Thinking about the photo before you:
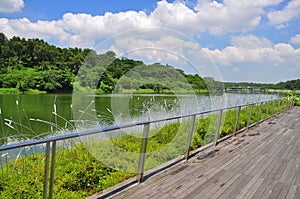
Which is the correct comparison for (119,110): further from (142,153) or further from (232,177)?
(232,177)

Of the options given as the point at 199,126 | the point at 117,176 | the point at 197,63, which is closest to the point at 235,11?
the point at 197,63

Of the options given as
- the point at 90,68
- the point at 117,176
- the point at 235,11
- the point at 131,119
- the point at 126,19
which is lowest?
the point at 117,176

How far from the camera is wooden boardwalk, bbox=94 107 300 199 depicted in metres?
2.44

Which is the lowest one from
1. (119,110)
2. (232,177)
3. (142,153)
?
(232,177)

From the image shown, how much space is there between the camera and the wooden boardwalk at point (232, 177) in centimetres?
244

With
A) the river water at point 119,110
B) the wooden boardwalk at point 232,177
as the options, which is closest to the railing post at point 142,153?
the wooden boardwalk at point 232,177

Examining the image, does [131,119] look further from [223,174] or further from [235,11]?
[235,11]

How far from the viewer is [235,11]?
741cm

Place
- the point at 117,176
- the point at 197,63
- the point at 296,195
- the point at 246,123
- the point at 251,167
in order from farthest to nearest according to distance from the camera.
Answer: the point at 246,123, the point at 197,63, the point at 251,167, the point at 117,176, the point at 296,195

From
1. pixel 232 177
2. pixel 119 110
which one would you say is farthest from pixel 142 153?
pixel 119 110

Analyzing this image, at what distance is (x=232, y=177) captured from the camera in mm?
2908

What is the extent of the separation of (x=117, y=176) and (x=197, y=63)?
263 centimetres

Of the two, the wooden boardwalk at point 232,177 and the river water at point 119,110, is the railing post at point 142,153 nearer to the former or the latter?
the wooden boardwalk at point 232,177

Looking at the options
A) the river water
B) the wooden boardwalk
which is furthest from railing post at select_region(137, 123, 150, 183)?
the river water
